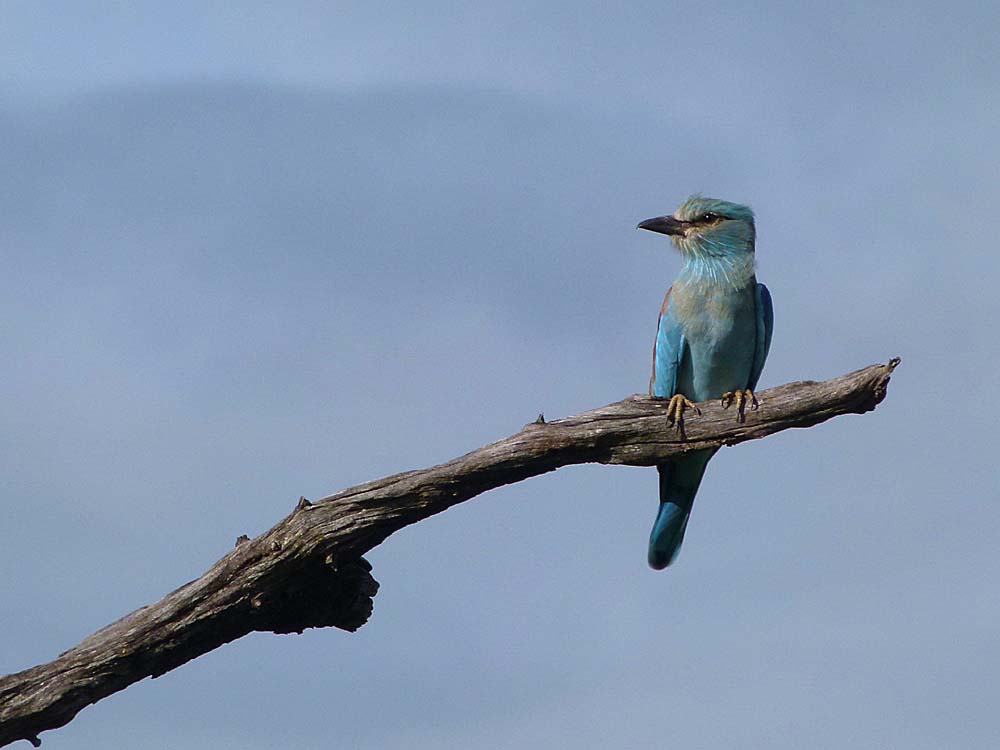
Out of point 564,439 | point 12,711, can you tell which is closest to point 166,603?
point 12,711

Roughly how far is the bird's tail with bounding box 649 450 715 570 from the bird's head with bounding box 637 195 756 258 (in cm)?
136

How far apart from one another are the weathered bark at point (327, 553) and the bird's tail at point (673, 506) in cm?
153

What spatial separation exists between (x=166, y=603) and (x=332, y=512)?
1.05 metres

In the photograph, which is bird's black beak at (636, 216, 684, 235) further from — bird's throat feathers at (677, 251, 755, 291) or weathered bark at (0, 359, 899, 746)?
weathered bark at (0, 359, 899, 746)

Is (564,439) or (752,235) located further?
(752,235)

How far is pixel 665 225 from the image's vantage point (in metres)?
9.02

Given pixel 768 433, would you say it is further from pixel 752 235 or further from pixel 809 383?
pixel 752 235

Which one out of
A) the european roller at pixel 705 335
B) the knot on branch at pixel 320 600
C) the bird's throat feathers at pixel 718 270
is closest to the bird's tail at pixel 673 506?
the european roller at pixel 705 335

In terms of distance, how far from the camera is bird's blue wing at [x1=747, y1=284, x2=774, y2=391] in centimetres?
858

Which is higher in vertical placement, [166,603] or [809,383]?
[809,383]

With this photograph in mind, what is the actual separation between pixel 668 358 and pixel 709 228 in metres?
1.00

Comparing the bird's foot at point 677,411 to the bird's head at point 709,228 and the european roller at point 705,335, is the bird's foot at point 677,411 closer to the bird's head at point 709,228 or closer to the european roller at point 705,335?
the european roller at point 705,335

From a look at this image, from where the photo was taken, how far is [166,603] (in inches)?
277

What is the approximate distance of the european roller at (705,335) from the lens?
838cm
